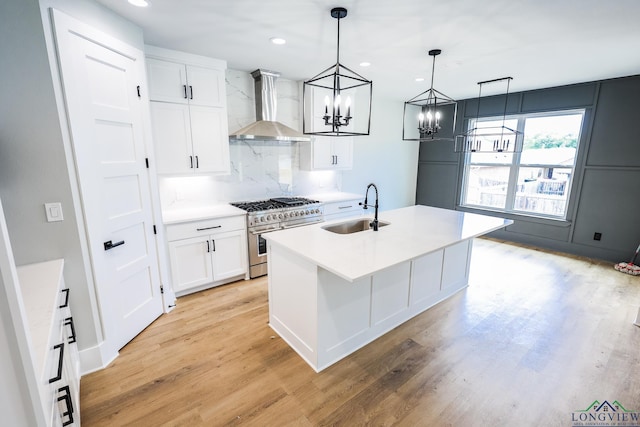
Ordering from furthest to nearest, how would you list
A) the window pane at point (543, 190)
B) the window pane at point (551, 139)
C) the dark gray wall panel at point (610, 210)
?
1. the window pane at point (543, 190)
2. the window pane at point (551, 139)
3. the dark gray wall panel at point (610, 210)

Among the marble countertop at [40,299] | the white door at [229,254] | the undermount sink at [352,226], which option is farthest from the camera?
the white door at [229,254]

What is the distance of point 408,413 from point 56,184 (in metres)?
2.63

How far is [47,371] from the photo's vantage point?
0.95 meters

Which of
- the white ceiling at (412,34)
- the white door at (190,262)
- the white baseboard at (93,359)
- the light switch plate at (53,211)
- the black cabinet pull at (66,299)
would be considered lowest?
the white baseboard at (93,359)

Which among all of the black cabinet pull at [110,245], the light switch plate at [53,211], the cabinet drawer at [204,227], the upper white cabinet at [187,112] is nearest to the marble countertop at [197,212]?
the cabinet drawer at [204,227]

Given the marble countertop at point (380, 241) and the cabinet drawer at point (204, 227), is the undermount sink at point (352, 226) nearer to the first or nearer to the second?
the marble countertop at point (380, 241)

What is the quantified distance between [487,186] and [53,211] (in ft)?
20.6

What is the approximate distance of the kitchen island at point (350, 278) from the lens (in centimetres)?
197

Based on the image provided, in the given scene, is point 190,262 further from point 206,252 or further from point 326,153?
point 326,153

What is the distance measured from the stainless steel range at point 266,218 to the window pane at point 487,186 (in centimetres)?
359

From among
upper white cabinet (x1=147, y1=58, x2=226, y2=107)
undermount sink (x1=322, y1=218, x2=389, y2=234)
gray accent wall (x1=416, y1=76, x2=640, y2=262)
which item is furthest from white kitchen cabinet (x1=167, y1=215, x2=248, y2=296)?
gray accent wall (x1=416, y1=76, x2=640, y2=262)

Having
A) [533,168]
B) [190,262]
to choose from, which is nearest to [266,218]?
[190,262]

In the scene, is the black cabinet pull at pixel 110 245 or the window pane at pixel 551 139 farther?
the window pane at pixel 551 139

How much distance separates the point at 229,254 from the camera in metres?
3.41
